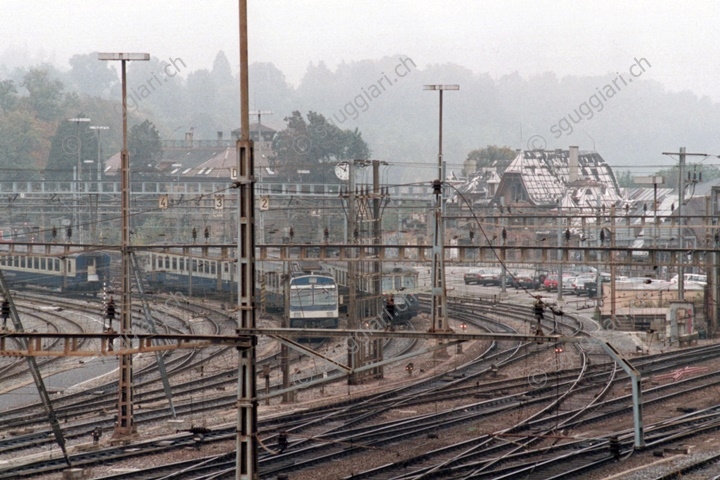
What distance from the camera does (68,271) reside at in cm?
3706

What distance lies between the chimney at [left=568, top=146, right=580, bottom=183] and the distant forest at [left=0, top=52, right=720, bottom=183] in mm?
81929

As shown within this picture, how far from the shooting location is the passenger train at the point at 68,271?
37.0 metres

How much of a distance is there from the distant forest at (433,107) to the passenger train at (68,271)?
94912 millimetres

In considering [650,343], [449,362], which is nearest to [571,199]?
[650,343]

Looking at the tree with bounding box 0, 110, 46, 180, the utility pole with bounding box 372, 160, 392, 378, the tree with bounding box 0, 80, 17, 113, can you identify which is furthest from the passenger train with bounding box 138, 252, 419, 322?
the tree with bounding box 0, 80, 17, 113

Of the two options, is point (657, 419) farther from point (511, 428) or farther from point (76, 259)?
point (76, 259)

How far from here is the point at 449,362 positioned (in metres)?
23.8

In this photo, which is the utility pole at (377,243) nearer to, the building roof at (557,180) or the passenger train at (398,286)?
the passenger train at (398,286)

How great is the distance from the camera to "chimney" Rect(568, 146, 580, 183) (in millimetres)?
47094

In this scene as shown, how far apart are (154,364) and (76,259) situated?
14.8 m

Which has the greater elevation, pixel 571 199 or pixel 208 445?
pixel 571 199

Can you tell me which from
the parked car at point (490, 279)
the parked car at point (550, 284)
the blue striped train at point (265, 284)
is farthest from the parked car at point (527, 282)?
the blue striped train at point (265, 284)

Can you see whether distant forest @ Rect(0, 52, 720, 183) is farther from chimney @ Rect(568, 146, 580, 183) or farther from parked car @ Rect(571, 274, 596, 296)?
parked car @ Rect(571, 274, 596, 296)

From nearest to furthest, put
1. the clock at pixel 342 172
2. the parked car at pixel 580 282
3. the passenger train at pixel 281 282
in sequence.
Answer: the clock at pixel 342 172
the passenger train at pixel 281 282
the parked car at pixel 580 282
